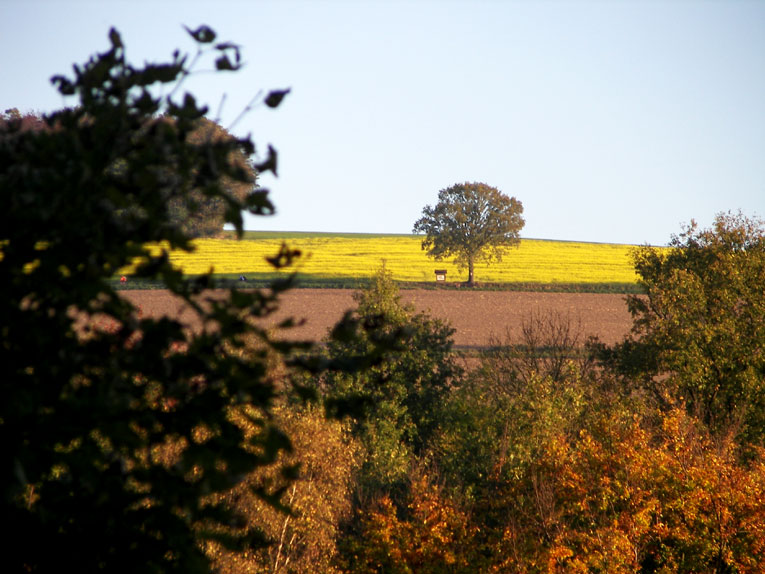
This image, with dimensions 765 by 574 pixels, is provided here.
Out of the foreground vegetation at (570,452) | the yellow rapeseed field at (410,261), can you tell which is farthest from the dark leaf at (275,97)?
the yellow rapeseed field at (410,261)

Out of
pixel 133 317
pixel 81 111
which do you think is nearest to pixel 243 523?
pixel 133 317

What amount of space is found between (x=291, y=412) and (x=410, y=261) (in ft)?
298

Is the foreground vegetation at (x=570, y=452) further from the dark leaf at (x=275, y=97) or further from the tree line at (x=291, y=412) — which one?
the dark leaf at (x=275, y=97)

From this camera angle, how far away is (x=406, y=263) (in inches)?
4818

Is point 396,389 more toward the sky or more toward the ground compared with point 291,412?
more toward the ground

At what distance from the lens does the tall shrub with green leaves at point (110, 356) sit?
195 inches

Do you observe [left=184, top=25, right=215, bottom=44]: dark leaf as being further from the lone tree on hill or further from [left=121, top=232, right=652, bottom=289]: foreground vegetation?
the lone tree on hill

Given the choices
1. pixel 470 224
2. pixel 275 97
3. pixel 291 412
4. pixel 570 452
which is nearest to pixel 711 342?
pixel 570 452

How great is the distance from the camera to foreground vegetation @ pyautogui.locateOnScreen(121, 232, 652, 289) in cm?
10688

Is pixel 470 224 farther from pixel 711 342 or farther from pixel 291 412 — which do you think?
pixel 291 412

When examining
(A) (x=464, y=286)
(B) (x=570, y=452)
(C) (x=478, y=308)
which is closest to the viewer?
(B) (x=570, y=452)

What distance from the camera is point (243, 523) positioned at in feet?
18.4

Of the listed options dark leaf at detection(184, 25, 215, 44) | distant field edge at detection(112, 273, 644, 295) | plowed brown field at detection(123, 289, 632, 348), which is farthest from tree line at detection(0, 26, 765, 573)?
distant field edge at detection(112, 273, 644, 295)

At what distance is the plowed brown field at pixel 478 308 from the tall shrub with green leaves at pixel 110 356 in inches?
2695
